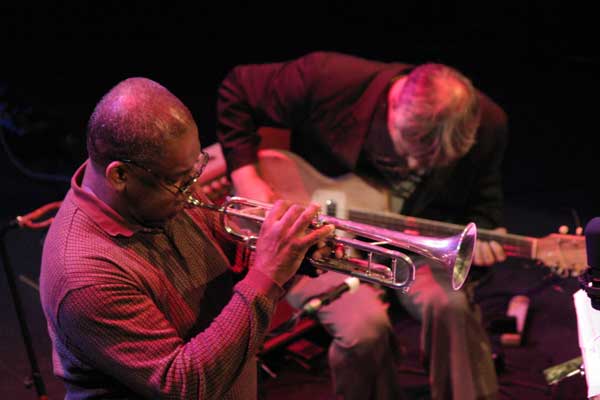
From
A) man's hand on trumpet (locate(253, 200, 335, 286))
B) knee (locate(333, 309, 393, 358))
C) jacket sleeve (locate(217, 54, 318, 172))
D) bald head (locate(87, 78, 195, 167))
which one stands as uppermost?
bald head (locate(87, 78, 195, 167))

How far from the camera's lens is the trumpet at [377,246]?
231cm

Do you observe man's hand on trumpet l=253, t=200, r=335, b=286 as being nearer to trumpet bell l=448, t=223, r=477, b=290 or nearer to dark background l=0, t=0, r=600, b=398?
trumpet bell l=448, t=223, r=477, b=290

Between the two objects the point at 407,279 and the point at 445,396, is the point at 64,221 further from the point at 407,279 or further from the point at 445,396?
the point at 445,396

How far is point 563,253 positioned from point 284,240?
5.61ft

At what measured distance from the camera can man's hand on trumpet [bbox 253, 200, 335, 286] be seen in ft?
6.78

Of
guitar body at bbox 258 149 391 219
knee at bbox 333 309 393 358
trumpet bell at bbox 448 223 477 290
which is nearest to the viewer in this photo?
trumpet bell at bbox 448 223 477 290

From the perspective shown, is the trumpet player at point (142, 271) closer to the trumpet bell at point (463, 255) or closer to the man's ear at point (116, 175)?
the man's ear at point (116, 175)

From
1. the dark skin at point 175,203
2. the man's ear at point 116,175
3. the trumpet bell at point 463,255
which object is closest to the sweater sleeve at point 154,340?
the dark skin at point 175,203

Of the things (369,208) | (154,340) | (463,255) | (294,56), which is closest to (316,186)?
(369,208)

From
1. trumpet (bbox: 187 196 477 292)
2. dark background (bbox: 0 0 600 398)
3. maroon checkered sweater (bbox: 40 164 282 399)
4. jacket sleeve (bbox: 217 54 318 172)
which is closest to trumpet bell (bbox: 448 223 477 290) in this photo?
trumpet (bbox: 187 196 477 292)

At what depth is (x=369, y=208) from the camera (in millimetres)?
3598

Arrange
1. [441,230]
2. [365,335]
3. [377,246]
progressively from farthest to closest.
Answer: [441,230] < [365,335] < [377,246]

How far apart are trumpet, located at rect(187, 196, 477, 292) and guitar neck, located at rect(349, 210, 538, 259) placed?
952mm

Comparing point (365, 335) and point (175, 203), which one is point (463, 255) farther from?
point (175, 203)
